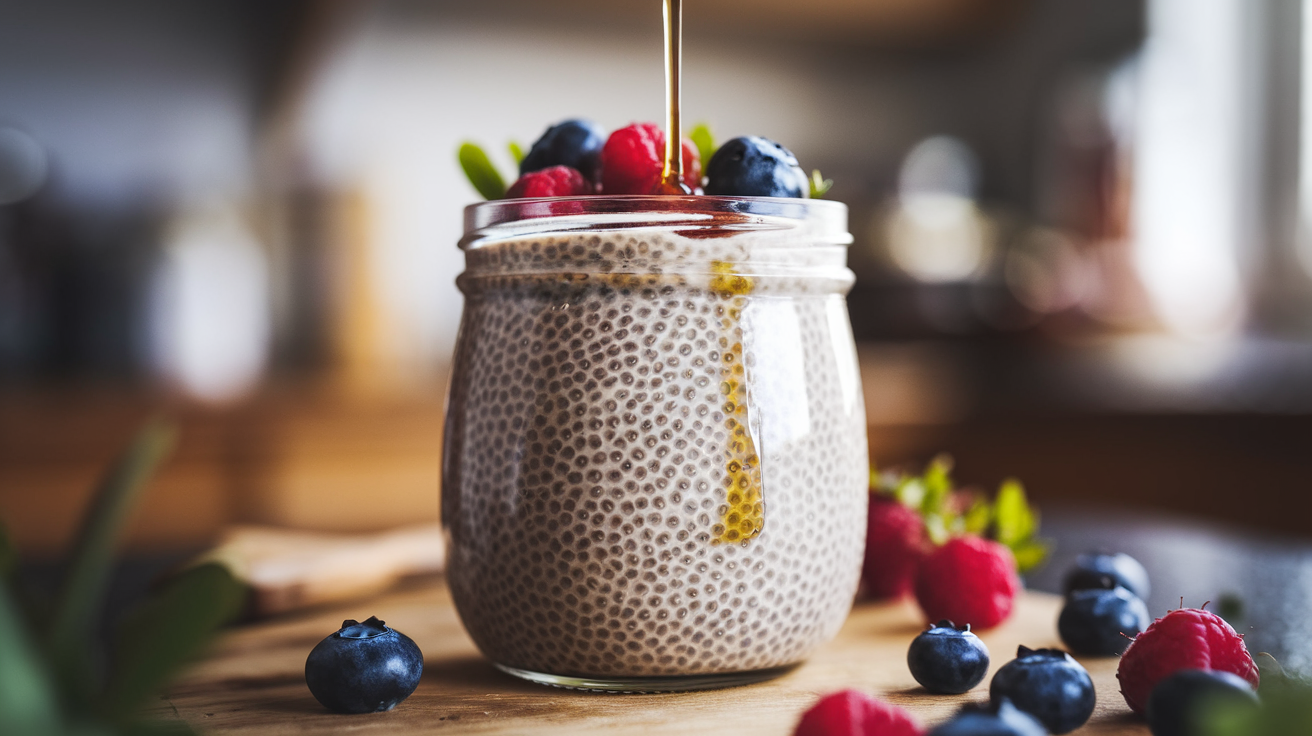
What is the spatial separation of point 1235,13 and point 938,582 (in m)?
2.92

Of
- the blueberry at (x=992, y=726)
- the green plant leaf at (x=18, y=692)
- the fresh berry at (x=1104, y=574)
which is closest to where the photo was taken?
the green plant leaf at (x=18, y=692)

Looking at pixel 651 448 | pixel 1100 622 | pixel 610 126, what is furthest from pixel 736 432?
pixel 610 126

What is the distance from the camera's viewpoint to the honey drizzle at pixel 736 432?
1.69 ft

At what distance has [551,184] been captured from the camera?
560mm

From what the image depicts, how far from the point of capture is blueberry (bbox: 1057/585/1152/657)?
0.59 metres

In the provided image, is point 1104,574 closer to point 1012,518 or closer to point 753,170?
point 1012,518

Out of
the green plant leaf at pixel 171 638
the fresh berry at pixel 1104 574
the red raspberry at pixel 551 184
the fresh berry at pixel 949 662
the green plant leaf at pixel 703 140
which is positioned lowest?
the fresh berry at pixel 1104 574

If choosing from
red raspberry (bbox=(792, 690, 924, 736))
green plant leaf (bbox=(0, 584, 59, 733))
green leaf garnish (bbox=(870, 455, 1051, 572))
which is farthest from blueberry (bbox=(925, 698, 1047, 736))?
green leaf garnish (bbox=(870, 455, 1051, 572))

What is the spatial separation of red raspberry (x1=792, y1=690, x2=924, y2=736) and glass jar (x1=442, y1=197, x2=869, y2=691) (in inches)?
5.0

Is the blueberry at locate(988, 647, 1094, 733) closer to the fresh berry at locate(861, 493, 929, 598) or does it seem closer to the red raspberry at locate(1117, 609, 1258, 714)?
the red raspberry at locate(1117, 609, 1258, 714)

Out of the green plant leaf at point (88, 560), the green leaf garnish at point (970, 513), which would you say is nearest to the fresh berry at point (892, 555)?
the green leaf garnish at point (970, 513)

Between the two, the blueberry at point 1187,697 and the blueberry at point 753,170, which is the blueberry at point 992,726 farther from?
the blueberry at point 753,170

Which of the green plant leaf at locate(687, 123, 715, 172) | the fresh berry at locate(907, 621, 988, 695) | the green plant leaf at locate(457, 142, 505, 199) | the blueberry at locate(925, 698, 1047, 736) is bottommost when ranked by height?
the fresh berry at locate(907, 621, 988, 695)

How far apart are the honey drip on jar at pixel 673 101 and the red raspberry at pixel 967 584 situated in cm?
30
